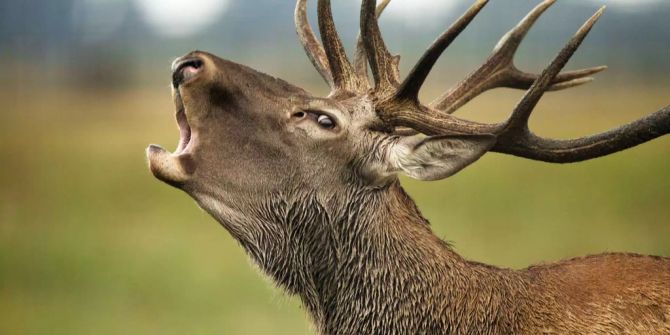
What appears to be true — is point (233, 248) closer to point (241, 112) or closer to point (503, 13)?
point (503, 13)

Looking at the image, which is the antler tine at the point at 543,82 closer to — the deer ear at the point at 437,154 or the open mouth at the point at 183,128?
the deer ear at the point at 437,154

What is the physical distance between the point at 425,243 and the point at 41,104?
758 centimetres

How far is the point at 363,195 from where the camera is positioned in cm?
303

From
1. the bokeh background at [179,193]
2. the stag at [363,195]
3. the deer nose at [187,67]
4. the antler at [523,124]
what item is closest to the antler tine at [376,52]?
the stag at [363,195]

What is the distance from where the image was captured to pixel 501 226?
7.79m

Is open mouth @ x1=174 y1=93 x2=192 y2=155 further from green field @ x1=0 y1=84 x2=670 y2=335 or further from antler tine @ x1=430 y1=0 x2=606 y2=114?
green field @ x1=0 y1=84 x2=670 y2=335

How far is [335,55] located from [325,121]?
372 mm

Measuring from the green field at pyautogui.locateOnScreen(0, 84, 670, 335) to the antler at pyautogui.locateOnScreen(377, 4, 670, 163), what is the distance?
3.13 meters

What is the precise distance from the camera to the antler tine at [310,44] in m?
3.61

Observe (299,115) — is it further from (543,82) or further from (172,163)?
(543,82)

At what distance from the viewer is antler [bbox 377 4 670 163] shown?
2.87 m

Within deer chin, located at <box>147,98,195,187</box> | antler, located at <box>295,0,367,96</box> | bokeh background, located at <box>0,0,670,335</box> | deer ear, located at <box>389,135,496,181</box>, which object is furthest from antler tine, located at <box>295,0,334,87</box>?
bokeh background, located at <box>0,0,670,335</box>

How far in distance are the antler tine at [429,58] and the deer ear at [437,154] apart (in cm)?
19

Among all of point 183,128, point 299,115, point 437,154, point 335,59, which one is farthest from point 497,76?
point 183,128
